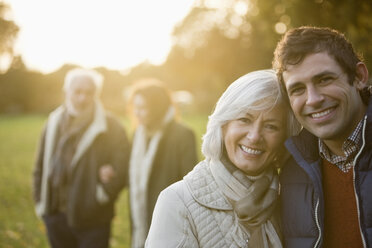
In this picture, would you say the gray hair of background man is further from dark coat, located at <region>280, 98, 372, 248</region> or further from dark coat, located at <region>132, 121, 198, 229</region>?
dark coat, located at <region>280, 98, 372, 248</region>

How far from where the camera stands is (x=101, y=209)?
4.70 m

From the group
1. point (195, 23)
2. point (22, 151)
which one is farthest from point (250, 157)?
point (195, 23)

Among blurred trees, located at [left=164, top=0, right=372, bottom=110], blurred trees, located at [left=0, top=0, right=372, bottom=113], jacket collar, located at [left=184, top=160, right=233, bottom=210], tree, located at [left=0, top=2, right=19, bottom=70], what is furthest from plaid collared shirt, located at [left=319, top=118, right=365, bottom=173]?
tree, located at [left=0, top=2, right=19, bottom=70]

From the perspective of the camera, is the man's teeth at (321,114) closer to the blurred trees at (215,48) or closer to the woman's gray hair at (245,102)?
the woman's gray hair at (245,102)

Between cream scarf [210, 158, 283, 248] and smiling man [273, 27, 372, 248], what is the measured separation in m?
0.11

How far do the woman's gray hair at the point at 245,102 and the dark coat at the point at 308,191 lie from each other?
0.60 ft

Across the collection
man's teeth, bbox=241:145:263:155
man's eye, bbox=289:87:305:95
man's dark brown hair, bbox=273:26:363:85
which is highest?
man's dark brown hair, bbox=273:26:363:85

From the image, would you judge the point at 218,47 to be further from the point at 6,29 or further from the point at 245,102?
the point at 245,102

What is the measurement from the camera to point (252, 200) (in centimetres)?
235

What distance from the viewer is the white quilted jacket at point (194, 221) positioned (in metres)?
2.25

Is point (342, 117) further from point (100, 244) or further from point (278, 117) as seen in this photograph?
point (100, 244)

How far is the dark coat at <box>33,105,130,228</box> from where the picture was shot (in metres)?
4.55

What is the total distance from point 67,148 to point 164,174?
1.23 m

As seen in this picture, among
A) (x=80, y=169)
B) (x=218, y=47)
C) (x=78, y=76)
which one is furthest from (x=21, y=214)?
(x=218, y=47)
